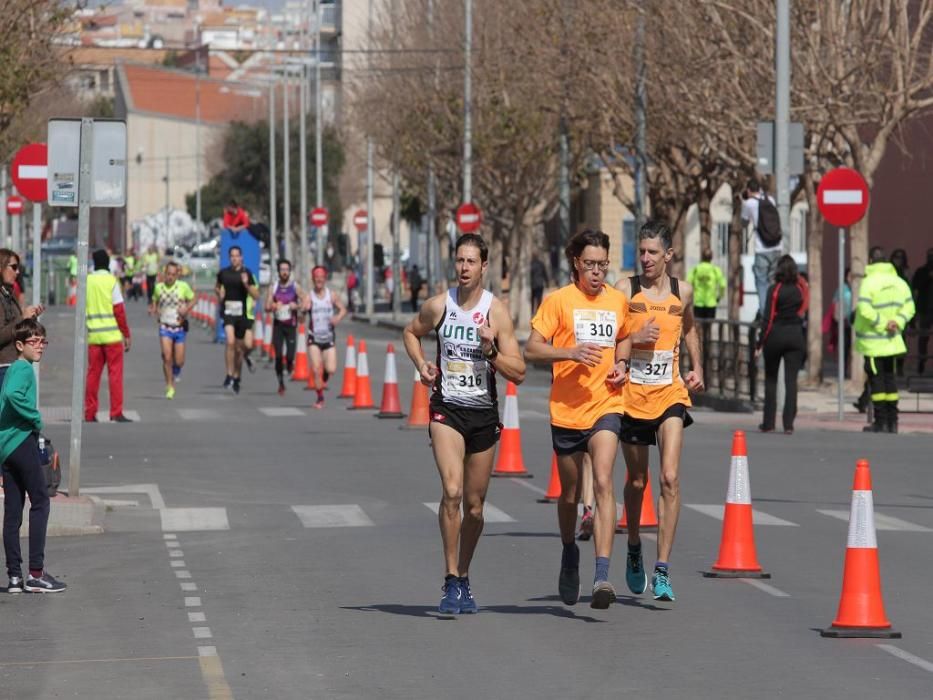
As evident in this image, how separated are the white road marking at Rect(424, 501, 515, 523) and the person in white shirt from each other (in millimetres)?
12372

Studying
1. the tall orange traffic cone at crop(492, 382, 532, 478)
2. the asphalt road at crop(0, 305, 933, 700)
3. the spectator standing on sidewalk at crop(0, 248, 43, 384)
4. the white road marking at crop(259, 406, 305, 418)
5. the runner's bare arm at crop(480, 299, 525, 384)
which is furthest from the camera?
the white road marking at crop(259, 406, 305, 418)

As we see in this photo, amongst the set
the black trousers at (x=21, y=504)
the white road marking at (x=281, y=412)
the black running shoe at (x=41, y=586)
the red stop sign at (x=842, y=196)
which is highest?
the red stop sign at (x=842, y=196)

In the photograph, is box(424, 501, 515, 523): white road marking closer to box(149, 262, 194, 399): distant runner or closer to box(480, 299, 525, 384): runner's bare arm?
box(480, 299, 525, 384): runner's bare arm

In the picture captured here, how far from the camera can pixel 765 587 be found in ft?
41.5

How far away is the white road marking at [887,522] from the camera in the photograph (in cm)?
1606

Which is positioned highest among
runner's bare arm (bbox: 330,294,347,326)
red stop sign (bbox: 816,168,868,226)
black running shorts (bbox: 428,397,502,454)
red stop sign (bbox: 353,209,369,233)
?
red stop sign (bbox: 816,168,868,226)

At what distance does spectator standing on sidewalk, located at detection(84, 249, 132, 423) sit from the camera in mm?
25516

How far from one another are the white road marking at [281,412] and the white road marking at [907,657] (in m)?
17.2

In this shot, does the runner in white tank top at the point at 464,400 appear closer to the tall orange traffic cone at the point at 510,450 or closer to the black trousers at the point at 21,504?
the black trousers at the point at 21,504

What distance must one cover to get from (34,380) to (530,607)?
123 inches

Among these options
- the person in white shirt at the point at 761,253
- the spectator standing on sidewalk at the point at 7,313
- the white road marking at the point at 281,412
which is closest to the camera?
the spectator standing on sidewalk at the point at 7,313

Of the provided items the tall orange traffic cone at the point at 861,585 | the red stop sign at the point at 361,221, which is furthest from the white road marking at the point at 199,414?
the red stop sign at the point at 361,221

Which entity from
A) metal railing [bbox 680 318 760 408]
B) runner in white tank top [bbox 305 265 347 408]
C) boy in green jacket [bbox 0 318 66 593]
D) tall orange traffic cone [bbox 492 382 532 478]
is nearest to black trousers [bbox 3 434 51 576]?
boy in green jacket [bbox 0 318 66 593]

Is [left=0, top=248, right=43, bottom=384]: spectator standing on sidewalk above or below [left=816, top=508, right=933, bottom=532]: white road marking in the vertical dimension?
above
